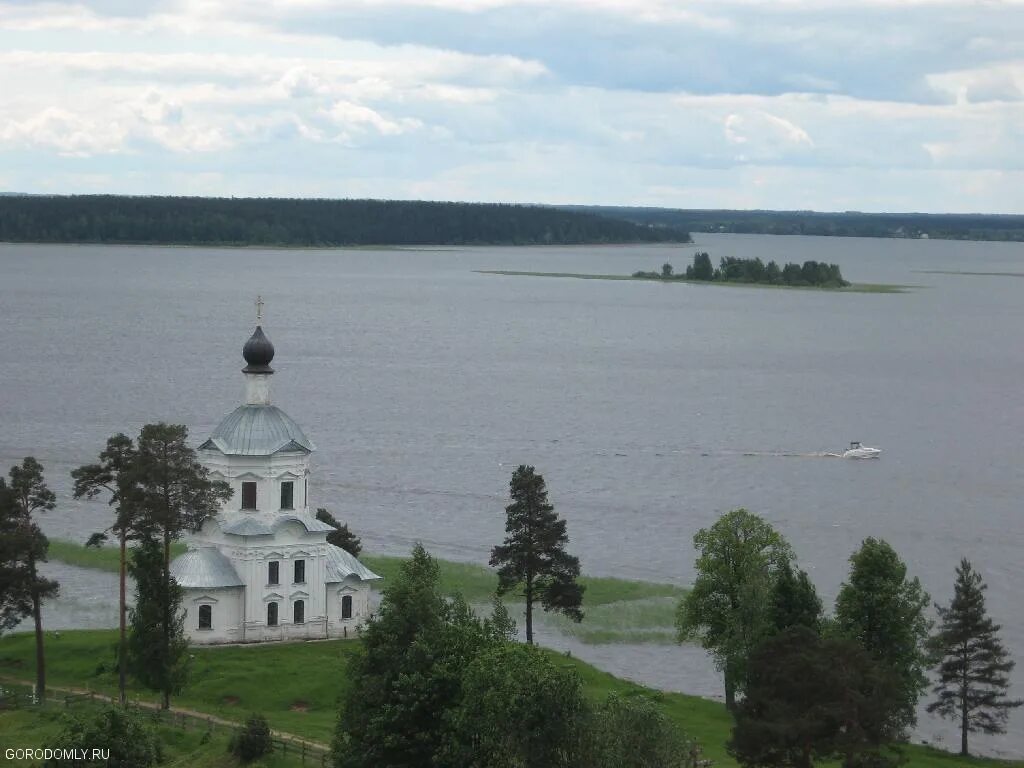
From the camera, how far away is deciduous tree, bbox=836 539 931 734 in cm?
4362

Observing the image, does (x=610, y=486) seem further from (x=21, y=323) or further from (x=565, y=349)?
(x=21, y=323)

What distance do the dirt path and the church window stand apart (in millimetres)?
6884

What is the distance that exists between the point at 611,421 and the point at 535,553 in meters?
51.6

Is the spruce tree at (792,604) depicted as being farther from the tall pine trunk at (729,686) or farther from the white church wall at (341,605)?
the white church wall at (341,605)

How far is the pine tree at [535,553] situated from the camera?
1978 inches

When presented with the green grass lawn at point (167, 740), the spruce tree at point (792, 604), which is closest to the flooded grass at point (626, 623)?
the spruce tree at point (792, 604)

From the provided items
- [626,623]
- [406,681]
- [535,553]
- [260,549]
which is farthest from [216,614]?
[406,681]

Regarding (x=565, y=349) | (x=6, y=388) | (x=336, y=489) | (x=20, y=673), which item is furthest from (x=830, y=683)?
(x=565, y=349)

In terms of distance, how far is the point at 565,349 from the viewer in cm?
14900

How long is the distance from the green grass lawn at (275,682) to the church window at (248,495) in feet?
12.1

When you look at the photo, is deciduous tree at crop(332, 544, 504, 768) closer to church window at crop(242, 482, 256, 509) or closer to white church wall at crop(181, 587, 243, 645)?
white church wall at crop(181, 587, 243, 645)

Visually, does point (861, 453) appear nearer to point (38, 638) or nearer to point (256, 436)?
point (256, 436)

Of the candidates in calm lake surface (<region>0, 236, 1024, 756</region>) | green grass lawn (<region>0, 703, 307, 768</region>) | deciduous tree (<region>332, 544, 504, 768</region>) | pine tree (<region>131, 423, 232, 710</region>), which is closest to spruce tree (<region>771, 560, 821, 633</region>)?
calm lake surface (<region>0, 236, 1024, 756</region>)

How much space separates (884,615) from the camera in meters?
43.8
